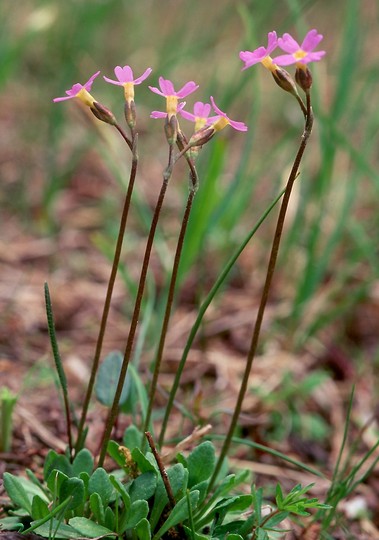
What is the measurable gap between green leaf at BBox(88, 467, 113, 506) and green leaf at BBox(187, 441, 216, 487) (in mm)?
172

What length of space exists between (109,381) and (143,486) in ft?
1.20

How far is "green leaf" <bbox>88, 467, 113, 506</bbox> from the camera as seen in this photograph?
4.46ft

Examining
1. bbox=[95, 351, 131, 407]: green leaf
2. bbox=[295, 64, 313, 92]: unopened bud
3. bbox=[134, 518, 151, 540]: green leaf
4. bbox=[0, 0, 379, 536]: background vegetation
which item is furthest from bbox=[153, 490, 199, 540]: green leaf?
bbox=[295, 64, 313, 92]: unopened bud

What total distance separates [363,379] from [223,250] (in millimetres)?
767

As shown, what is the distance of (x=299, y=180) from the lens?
3.22m

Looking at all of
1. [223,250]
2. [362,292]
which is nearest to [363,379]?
[362,292]

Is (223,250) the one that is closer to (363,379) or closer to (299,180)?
(299,180)

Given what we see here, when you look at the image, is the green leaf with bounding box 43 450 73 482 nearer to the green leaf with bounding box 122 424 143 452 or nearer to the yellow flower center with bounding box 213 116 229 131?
the green leaf with bounding box 122 424 143 452

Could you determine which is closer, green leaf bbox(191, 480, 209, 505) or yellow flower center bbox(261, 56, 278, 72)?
yellow flower center bbox(261, 56, 278, 72)

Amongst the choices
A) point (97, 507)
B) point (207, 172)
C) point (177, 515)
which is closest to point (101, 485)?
point (97, 507)

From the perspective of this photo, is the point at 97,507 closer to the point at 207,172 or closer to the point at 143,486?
the point at 143,486

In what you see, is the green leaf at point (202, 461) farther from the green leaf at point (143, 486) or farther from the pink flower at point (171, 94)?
the pink flower at point (171, 94)

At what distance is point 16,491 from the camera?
1.35m

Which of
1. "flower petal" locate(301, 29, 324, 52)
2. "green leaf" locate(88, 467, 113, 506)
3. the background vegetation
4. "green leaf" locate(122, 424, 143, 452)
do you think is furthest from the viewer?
the background vegetation
